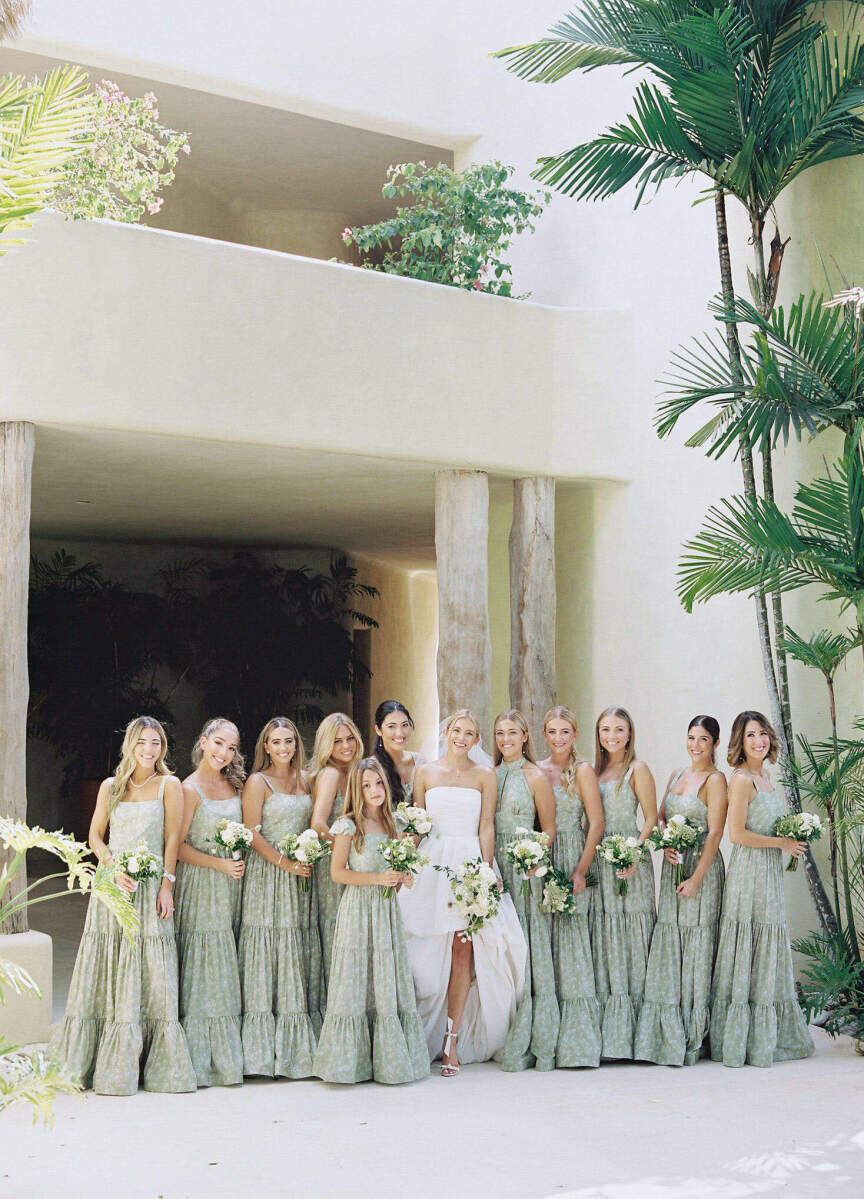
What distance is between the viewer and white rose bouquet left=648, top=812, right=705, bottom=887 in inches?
260

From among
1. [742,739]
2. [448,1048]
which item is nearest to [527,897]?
[448,1048]

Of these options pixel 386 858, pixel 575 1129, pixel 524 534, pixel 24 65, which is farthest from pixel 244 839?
pixel 24 65

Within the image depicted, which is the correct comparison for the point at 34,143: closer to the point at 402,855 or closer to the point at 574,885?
the point at 402,855

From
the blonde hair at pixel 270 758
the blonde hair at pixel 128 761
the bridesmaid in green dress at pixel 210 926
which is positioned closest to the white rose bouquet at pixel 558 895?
the blonde hair at pixel 270 758

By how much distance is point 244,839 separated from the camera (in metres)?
6.23

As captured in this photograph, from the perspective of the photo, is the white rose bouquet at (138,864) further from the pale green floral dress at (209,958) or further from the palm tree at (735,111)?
the palm tree at (735,111)

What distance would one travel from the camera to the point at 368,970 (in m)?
6.24

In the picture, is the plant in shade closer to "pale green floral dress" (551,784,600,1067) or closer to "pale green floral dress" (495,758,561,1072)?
"pale green floral dress" (495,758,561,1072)

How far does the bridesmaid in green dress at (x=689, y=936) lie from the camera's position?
665 centimetres

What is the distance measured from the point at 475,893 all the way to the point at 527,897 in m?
0.48

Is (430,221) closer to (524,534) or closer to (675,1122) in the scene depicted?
(524,534)

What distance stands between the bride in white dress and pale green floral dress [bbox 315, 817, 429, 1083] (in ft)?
1.21

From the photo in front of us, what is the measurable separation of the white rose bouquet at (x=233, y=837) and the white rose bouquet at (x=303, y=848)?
191 mm

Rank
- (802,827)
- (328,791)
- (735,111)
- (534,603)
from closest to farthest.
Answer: (328,791)
(802,827)
(735,111)
(534,603)
